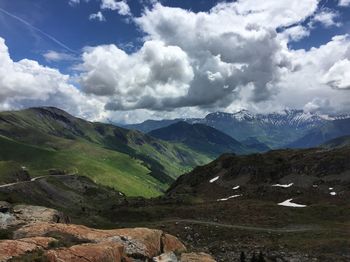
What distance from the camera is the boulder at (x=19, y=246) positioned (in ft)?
84.6

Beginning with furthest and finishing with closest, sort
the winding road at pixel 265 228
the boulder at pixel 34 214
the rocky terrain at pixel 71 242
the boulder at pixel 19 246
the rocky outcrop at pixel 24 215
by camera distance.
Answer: the winding road at pixel 265 228
the boulder at pixel 34 214
the rocky outcrop at pixel 24 215
the rocky terrain at pixel 71 242
the boulder at pixel 19 246

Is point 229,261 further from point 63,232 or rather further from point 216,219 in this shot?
point 63,232

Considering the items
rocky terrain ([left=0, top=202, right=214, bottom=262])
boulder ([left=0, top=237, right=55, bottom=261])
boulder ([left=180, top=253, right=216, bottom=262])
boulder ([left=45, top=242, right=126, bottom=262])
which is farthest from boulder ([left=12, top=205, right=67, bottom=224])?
boulder ([left=180, top=253, right=216, bottom=262])

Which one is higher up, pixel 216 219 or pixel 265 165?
pixel 265 165

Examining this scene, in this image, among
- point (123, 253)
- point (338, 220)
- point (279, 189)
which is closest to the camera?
point (123, 253)

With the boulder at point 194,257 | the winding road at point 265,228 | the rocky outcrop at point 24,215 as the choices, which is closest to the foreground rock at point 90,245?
the boulder at point 194,257

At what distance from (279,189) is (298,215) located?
38.7m

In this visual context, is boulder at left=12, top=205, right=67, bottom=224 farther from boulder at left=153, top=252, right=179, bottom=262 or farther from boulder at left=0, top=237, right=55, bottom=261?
boulder at left=153, top=252, right=179, bottom=262

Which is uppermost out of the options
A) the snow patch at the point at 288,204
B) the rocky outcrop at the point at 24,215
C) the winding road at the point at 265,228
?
the snow patch at the point at 288,204

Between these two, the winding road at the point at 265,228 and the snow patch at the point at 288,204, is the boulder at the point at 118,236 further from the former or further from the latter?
the snow patch at the point at 288,204

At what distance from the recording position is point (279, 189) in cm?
16700

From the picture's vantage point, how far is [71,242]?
1246 inches

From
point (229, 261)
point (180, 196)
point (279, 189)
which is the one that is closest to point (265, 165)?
point (279, 189)

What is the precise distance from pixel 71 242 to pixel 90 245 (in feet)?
7.11
